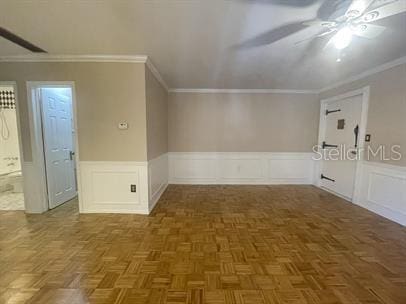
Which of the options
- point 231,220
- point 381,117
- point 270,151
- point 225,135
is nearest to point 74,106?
point 231,220

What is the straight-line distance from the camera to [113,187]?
324 centimetres

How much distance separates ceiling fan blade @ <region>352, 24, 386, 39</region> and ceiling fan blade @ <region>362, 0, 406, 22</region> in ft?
0.37

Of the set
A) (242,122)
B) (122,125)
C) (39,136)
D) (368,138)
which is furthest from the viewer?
(242,122)

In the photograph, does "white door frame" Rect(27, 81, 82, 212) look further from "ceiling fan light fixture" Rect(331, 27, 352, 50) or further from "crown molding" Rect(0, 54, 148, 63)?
"ceiling fan light fixture" Rect(331, 27, 352, 50)

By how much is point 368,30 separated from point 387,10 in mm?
550

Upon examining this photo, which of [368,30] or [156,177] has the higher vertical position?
[368,30]

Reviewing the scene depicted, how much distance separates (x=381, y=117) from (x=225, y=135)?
2825 millimetres

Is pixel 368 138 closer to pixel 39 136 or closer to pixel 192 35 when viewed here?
pixel 192 35

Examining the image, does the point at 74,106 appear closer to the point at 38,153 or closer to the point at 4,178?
the point at 38,153

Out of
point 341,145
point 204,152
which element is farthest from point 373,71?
point 204,152

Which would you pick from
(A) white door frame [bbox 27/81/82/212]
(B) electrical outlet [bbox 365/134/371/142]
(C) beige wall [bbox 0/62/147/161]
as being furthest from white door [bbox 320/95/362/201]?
(A) white door frame [bbox 27/81/82/212]

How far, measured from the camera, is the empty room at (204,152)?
180cm

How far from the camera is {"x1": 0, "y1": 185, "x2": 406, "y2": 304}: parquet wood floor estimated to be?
1.68m

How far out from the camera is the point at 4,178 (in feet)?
15.5
